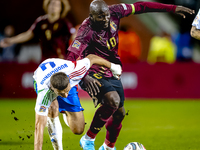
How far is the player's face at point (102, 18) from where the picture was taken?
220 inches

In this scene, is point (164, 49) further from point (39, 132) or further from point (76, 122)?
point (39, 132)

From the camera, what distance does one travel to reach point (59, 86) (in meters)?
4.54

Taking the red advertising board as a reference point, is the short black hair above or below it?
above

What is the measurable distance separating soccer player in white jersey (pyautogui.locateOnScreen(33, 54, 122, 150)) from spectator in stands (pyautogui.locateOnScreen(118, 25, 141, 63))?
6.44m

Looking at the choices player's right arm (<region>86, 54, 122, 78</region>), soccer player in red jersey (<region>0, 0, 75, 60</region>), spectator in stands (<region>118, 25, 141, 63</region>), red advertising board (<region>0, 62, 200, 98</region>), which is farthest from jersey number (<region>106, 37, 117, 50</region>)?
red advertising board (<region>0, 62, 200, 98</region>)

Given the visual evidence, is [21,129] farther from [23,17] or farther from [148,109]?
[23,17]

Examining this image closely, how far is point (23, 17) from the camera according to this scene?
16016 millimetres

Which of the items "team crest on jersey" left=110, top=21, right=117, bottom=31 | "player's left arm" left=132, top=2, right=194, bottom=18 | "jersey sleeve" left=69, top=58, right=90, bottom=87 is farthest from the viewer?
"player's left arm" left=132, top=2, right=194, bottom=18

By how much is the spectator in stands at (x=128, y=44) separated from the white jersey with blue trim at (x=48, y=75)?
6.92 metres

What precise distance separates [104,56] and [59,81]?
1565mm

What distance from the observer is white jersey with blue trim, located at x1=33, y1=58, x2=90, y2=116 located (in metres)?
4.63

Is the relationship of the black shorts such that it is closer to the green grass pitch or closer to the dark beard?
the dark beard

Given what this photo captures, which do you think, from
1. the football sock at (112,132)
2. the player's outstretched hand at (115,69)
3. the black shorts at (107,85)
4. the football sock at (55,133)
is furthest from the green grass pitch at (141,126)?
the player's outstretched hand at (115,69)

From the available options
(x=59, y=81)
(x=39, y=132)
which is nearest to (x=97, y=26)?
(x=59, y=81)
